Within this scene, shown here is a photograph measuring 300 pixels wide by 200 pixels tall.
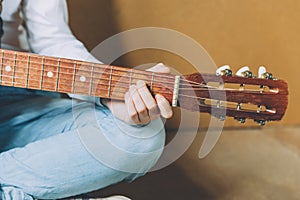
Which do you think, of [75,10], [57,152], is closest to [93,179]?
[57,152]

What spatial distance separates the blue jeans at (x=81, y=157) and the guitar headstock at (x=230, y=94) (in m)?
0.12

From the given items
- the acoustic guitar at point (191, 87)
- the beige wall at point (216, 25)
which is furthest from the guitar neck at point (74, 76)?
the beige wall at point (216, 25)

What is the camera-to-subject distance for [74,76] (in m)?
0.94

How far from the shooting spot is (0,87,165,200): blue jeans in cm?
100

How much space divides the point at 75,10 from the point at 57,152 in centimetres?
57

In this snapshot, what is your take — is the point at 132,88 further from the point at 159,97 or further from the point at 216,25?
the point at 216,25

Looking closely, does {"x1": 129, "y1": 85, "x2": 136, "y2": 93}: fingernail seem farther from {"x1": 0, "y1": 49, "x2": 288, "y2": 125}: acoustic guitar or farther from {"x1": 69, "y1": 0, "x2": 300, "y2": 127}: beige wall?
{"x1": 69, "y1": 0, "x2": 300, "y2": 127}: beige wall

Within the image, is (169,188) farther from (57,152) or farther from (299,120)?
(299,120)

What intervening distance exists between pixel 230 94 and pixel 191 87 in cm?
6

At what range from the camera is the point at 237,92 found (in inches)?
35.2

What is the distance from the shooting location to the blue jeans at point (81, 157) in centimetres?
100

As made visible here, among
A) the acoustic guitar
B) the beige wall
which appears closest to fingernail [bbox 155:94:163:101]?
the acoustic guitar

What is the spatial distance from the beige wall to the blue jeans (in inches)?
19.1

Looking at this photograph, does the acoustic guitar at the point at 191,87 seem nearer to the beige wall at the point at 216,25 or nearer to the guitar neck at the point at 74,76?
the guitar neck at the point at 74,76
